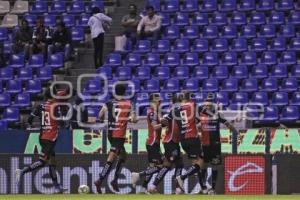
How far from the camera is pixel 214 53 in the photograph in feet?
79.1

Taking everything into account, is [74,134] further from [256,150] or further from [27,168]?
[256,150]

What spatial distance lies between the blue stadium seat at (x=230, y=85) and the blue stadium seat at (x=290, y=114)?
1.56 meters

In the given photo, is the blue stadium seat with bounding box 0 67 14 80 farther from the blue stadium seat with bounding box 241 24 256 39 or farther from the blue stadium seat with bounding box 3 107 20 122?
the blue stadium seat with bounding box 241 24 256 39

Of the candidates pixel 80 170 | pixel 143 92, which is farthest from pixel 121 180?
pixel 143 92

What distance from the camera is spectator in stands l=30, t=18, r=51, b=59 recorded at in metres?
25.5

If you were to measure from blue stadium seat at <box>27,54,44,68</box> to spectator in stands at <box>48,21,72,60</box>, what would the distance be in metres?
0.33

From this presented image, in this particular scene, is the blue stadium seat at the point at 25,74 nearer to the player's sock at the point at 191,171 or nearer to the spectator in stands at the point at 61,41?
the spectator in stands at the point at 61,41

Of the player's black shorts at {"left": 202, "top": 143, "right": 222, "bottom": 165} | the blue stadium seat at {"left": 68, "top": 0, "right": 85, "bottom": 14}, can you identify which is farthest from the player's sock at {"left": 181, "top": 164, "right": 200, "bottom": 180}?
the blue stadium seat at {"left": 68, "top": 0, "right": 85, "bottom": 14}

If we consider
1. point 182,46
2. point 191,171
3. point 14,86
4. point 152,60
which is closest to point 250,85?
point 182,46

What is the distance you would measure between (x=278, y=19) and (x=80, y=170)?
8258 millimetres

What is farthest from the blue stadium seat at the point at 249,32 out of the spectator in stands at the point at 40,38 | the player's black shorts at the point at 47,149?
the player's black shorts at the point at 47,149

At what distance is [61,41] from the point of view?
25719 millimetres

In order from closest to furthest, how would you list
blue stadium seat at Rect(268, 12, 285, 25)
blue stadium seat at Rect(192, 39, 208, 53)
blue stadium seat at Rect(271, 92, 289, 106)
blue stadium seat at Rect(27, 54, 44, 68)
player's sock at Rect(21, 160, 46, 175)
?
player's sock at Rect(21, 160, 46, 175) → blue stadium seat at Rect(271, 92, 289, 106) → blue stadium seat at Rect(192, 39, 208, 53) → blue stadium seat at Rect(268, 12, 285, 25) → blue stadium seat at Rect(27, 54, 44, 68)

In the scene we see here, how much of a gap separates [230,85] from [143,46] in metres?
3.25
